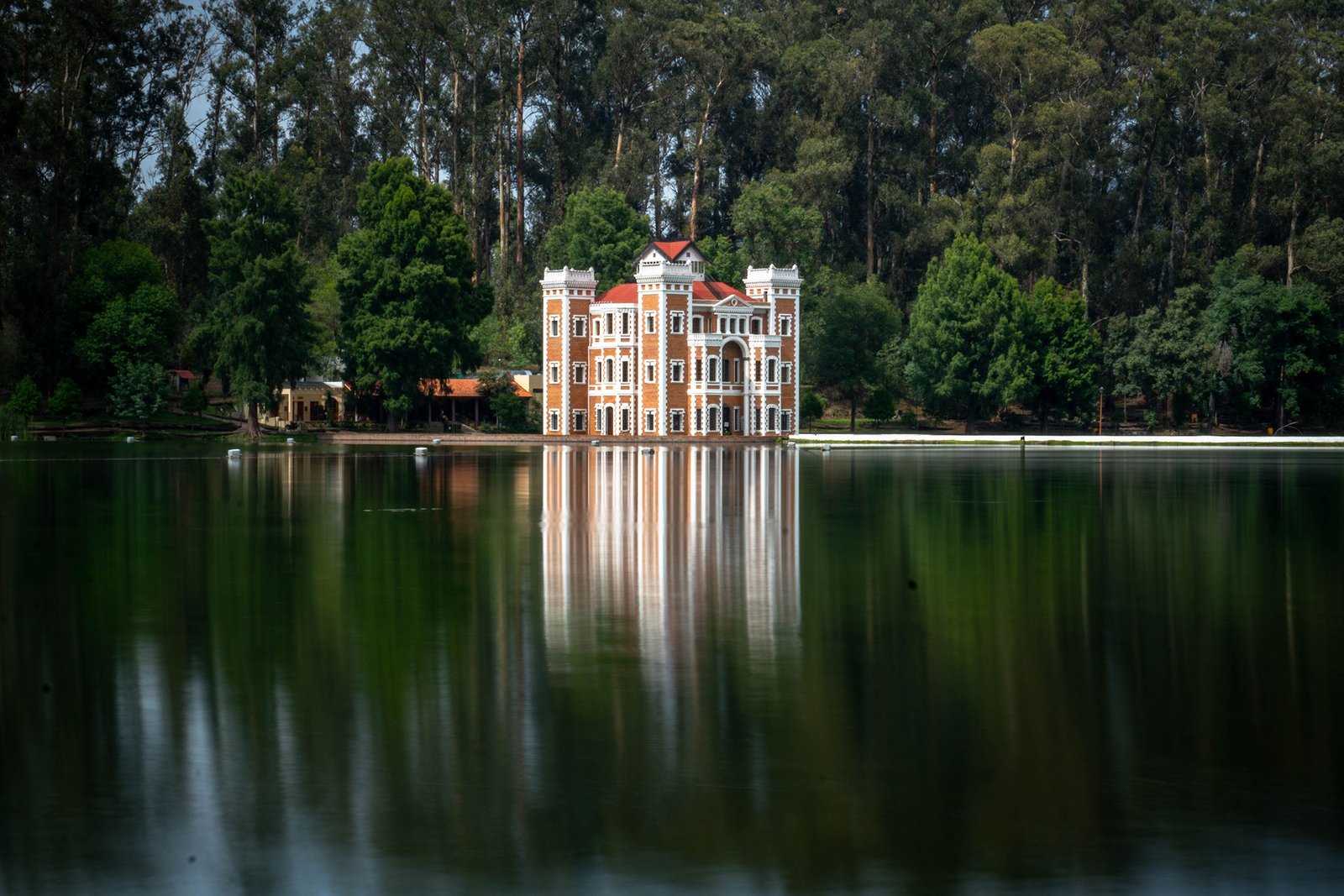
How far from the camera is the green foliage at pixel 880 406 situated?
118 m

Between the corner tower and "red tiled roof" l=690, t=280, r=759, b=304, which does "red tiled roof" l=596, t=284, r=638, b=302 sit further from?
"red tiled roof" l=690, t=280, r=759, b=304

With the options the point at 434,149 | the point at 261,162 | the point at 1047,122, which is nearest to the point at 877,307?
the point at 1047,122

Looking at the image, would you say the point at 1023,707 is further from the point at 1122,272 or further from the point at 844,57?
the point at 844,57

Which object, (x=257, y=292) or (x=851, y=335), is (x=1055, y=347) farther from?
(x=257, y=292)

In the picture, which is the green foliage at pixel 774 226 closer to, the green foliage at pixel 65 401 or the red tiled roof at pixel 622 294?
the red tiled roof at pixel 622 294

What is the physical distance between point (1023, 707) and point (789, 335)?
10318 cm

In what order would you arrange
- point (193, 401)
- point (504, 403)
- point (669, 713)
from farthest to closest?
point (504, 403) < point (193, 401) < point (669, 713)

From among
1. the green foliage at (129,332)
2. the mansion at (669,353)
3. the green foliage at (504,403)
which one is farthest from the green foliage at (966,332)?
the green foliage at (129,332)

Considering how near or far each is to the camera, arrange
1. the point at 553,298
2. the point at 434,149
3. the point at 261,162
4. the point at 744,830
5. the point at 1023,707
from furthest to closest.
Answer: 1. the point at 434,149
2. the point at 261,162
3. the point at 553,298
4. the point at 1023,707
5. the point at 744,830

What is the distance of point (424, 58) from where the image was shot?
12750 centimetres

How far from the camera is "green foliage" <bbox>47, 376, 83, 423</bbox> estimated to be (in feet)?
315

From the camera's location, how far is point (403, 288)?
10169cm

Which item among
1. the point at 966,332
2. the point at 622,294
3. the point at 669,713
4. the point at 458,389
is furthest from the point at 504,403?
the point at 669,713

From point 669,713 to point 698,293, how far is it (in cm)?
10092
